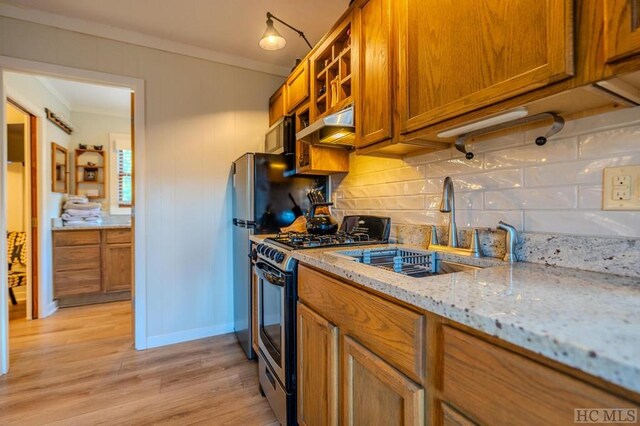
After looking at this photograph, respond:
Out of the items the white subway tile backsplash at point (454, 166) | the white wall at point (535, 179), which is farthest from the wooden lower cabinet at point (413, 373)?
the white subway tile backsplash at point (454, 166)

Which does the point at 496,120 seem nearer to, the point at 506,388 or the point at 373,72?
the point at 373,72

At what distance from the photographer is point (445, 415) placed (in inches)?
26.1

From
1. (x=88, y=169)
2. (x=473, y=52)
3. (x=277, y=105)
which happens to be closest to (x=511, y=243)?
(x=473, y=52)

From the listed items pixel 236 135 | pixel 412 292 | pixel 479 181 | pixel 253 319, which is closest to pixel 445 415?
pixel 412 292

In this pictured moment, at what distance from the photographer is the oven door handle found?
1459 mm

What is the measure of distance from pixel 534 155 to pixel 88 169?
4.87 metres

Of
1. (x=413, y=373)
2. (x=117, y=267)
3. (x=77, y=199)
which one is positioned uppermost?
(x=77, y=199)

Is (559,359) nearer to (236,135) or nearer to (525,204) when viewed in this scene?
(525,204)

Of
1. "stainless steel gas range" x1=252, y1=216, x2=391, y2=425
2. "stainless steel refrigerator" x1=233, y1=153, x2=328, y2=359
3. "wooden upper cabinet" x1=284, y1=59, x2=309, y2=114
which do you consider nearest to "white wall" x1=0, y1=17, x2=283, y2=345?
"stainless steel refrigerator" x1=233, y1=153, x2=328, y2=359

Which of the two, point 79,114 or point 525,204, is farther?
point 79,114

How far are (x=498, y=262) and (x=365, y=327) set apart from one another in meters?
0.57

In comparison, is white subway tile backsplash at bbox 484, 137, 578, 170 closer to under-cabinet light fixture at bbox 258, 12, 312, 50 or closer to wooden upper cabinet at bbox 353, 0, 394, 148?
wooden upper cabinet at bbox 353, 0, 394, 148

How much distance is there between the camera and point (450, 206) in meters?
1.30

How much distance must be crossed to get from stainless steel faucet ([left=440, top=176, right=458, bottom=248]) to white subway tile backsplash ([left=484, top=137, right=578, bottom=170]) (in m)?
0.16
